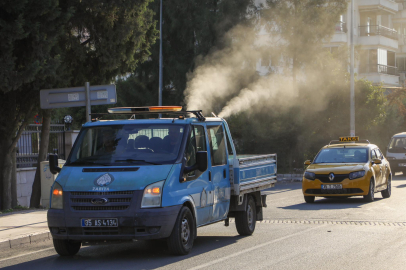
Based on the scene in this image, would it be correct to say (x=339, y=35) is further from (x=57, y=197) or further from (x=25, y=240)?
(x=57, y=197)

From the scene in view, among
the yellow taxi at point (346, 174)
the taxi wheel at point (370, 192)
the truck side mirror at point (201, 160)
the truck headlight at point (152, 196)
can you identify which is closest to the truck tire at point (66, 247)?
the truck headlight at point (152, 196)

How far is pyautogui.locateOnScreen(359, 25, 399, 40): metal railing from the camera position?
1941 inches

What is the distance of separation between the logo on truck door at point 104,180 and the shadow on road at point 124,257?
1.03m

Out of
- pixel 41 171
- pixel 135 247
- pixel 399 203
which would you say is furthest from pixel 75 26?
pixel 399 203

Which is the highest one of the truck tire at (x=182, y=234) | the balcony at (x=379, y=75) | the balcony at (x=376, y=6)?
the balcony at (x=376, y=6)

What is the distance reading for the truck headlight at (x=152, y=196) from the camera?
7931 mm

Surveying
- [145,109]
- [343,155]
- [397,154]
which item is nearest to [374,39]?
[397,154]

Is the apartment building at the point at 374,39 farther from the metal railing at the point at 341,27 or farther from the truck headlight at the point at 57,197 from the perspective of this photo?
the truck headlight at the point at 57,197

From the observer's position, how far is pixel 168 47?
38.3 meters

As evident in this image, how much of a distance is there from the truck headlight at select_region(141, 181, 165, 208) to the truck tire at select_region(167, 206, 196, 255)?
428 millimetres

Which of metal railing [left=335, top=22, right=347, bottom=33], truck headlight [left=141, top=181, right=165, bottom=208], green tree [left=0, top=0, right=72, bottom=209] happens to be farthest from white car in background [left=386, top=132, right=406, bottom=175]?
truck headlight [left=141, top=181, right=165, bottom=208]

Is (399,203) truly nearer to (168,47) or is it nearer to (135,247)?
(135,247)

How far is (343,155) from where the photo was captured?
56.9 feet

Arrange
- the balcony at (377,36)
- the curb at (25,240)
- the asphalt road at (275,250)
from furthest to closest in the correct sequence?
the balcony at (377,36), the curb at (25,240), the asphalt road at (275,250)
